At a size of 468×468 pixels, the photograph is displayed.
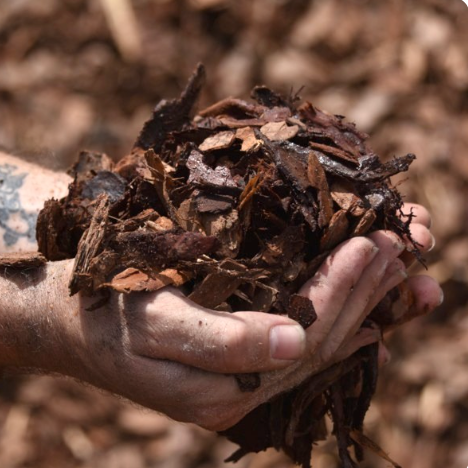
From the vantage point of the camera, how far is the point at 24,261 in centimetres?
121

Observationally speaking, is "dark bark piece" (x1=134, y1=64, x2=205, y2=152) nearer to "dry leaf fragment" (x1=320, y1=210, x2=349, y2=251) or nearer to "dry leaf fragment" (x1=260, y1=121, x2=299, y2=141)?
"dry leaf fragment" (x1=260, y1=121, x2=299, y2=141)

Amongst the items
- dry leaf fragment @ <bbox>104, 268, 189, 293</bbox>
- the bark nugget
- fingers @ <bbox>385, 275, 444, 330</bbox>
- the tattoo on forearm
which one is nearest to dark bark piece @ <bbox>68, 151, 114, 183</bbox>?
the bark nugget

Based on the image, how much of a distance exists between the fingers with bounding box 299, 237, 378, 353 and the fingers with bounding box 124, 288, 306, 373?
2.9 inches

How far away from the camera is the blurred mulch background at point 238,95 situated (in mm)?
2416

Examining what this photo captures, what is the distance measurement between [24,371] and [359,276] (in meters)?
0.71

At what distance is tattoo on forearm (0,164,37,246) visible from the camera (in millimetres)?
1532

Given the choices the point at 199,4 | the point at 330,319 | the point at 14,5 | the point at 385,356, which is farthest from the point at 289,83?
the point at 330,319

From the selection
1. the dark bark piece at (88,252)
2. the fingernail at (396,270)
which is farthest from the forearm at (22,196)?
the fingernail at (396,270)

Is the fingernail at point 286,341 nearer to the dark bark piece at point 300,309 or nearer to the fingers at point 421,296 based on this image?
the dark bark piece at point 300,309

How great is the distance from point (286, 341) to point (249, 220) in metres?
0.22

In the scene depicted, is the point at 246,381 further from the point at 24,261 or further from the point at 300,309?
the point at 24,261

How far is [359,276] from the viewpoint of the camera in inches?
48.0

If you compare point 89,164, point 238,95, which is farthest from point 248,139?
point 238,95

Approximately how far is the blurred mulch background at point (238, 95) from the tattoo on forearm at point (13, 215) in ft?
3.12
